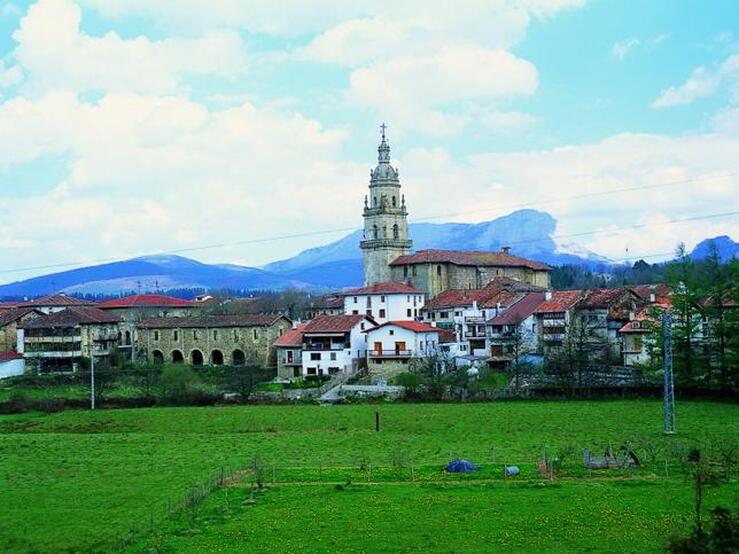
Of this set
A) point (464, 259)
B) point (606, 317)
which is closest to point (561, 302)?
point (606, 317)

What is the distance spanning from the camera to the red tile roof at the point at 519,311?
233 feet

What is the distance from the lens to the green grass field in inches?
946

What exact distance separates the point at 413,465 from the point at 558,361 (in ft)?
94.8

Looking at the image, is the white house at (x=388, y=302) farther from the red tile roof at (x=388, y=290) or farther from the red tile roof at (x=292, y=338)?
the red tile roof at (x=292, y=338)

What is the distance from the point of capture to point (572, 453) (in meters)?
34.0

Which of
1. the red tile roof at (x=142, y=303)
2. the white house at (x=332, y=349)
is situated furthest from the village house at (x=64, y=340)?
the white house at (x=332, y=349)

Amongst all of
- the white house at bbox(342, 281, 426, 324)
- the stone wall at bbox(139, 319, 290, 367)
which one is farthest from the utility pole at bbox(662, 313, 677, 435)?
the stone wall at bbox(139, 319, 290, 367)

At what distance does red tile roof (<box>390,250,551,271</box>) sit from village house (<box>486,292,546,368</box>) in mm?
17083

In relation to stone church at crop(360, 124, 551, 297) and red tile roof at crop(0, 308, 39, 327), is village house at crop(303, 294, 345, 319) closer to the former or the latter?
stone church at crop(360, 124, 551, 297)

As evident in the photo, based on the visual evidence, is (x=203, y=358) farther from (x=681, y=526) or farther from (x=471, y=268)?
(x=681, y=526)

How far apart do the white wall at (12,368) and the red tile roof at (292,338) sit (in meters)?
18.7

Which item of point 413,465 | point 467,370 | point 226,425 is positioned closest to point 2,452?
point 226,425

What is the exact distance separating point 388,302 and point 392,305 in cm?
37

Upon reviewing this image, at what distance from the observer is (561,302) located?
2805 inches
